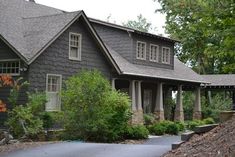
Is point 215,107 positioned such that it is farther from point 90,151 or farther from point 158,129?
point 90,151

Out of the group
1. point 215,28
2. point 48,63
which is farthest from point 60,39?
point 215,28

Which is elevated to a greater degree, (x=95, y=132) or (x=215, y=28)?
(x=215, y=28)

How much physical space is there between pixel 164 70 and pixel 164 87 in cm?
278

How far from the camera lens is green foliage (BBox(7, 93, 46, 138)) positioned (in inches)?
730

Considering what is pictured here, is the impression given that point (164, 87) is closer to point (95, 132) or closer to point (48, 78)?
point (48, 78)

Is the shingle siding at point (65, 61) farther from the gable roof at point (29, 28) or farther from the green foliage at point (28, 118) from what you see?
the green foliage at point (28, 118)

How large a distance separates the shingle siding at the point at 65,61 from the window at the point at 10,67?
973 millimetres

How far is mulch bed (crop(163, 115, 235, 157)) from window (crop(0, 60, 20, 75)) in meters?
11.7

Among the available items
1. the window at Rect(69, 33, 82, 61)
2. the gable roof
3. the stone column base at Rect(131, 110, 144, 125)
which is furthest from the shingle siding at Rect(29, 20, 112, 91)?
the stone column base at Rect(131, 110, 144, 125)

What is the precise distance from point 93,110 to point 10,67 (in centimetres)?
527

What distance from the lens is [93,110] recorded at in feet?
61.6

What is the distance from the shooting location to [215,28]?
10.4m

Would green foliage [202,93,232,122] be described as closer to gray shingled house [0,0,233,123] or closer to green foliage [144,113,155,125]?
gray shingled house [0,0,233,123]

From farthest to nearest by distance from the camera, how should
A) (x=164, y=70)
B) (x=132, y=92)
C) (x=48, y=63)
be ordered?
1. (x=164, y=70)
2. (x=132, y=92)
3. (x=48, y=63)
